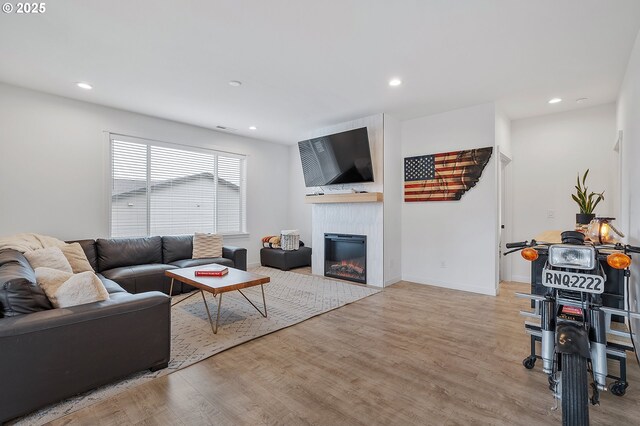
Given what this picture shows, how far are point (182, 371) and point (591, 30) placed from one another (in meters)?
4.29

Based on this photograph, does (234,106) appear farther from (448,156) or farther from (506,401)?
(506,401)

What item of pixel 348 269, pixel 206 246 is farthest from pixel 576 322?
pixel 206 246

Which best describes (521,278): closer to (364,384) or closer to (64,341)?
(364,384)

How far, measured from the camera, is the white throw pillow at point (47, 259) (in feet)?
9.12

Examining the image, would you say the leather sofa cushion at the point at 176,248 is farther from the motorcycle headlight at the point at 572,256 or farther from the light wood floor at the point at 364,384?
the motorcycle headlight at the point at 572,256

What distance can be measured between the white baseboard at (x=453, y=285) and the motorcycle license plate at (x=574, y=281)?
270 cm

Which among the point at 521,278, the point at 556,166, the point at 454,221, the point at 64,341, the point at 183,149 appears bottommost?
the point at 521,278

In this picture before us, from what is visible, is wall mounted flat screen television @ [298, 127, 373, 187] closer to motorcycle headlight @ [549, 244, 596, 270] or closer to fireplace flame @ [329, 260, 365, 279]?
fireplace flame @ [329, 260, 365, 279]

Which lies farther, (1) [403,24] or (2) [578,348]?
(1) [403,24]

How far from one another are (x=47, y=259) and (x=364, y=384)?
3.11 metres

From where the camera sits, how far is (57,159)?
4004 mm

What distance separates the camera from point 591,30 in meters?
2.52

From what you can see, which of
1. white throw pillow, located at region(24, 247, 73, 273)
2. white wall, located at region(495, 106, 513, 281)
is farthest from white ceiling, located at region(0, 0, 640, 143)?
white throw pillow, located at region(24, 247, 73, 273)

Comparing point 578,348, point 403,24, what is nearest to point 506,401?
point 578,348
